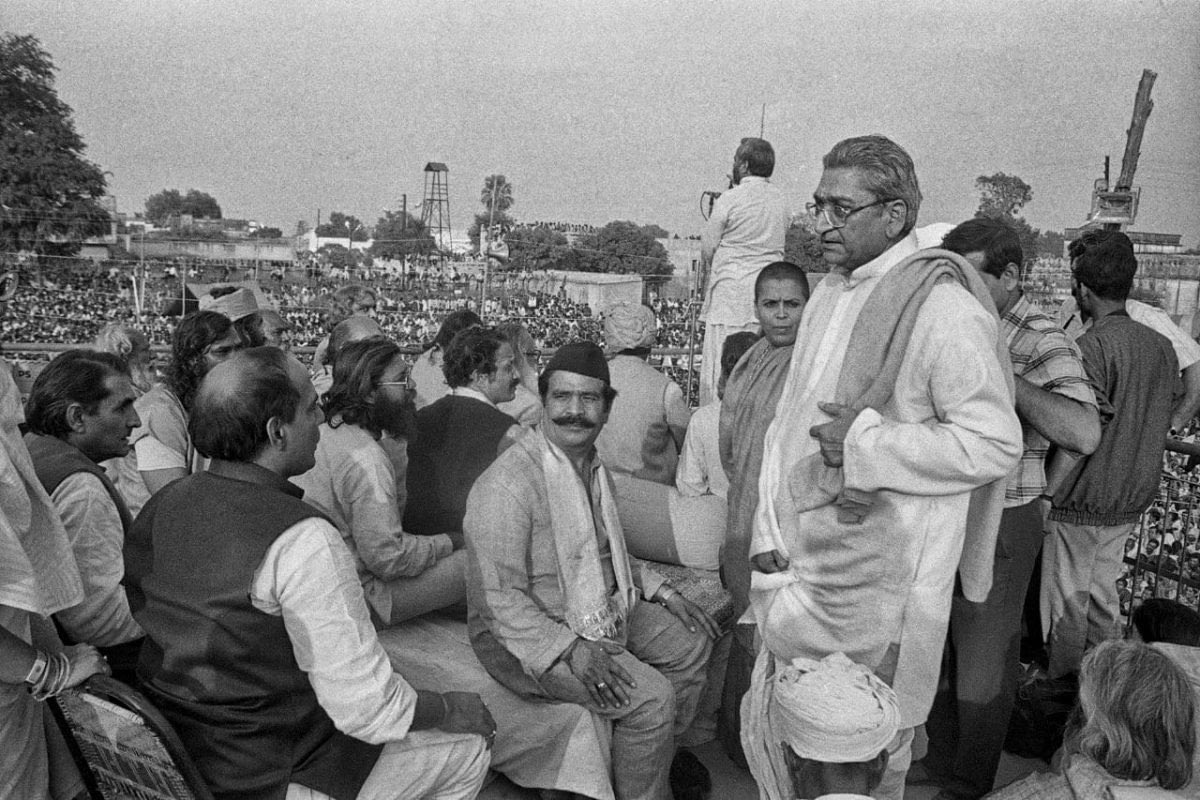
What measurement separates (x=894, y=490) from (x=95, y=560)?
2.24 metres

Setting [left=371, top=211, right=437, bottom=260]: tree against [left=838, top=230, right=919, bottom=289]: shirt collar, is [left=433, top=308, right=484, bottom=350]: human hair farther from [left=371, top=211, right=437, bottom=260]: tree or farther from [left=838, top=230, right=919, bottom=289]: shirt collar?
[left=371, top=211, right=437, bottom=260]: tree

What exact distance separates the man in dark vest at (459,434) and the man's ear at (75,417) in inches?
51.5

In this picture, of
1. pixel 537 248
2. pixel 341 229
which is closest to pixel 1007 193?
pixel 537 248

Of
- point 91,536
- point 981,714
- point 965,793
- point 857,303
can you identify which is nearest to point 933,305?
point 857,303

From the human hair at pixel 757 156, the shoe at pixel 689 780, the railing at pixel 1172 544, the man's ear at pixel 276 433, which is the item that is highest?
the human hair at pixel 757 156

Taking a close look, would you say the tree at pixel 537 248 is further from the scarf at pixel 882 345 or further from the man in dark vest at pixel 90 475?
the scarf at pixel 882 345

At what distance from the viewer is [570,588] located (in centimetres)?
271

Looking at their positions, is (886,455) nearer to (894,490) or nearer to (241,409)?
(894,490)

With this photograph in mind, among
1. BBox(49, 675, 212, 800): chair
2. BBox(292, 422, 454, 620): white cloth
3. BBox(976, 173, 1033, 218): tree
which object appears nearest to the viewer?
BBox(49, 675, 212, 800): chair

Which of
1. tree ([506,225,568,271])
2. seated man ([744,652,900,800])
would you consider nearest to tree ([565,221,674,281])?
tree ([506,225,568,271])

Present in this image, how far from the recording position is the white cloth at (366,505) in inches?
119

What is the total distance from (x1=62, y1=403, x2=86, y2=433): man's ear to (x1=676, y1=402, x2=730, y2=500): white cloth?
7.38ft

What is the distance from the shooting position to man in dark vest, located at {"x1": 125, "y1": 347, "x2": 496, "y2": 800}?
1889mm

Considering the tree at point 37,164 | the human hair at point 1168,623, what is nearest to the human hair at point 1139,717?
the human hair at point 1168,623
